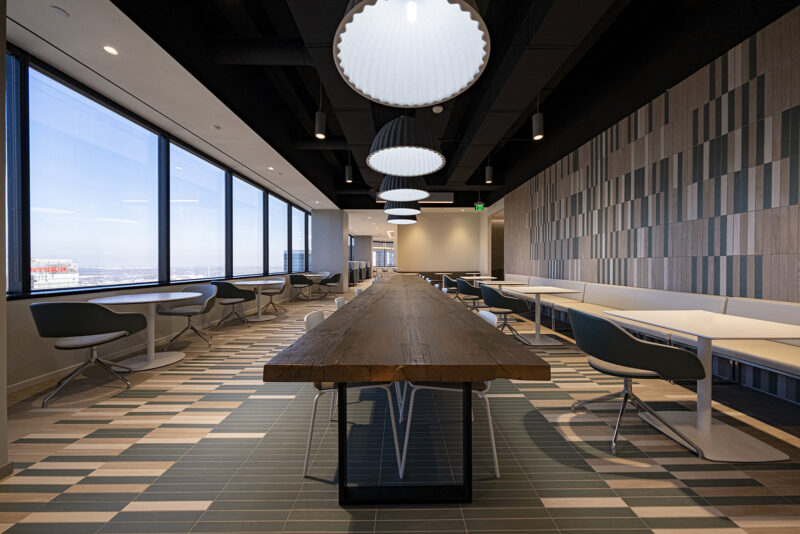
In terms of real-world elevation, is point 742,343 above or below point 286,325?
above

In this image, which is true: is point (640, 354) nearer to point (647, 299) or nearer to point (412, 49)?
point (412, 49)

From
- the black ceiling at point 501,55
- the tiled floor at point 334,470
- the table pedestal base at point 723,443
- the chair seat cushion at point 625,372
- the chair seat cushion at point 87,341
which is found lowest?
the tiled floor at point 334,470

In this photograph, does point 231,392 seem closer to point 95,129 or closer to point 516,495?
point 516,495

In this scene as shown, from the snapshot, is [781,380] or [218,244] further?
[218,244]

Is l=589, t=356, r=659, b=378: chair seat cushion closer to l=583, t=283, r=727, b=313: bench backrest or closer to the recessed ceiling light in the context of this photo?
l=583, t=283, r=727, b=313: bench backrest

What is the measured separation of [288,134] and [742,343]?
21.5 feet

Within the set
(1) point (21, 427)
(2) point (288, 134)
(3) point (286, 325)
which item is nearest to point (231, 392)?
(1) point (21, 427)

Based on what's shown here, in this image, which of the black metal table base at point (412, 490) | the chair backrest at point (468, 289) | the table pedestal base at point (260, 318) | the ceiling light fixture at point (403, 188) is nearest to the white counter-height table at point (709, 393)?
the black metal table base at point (412, 490)

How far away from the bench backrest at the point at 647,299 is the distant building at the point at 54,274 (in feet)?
21.6

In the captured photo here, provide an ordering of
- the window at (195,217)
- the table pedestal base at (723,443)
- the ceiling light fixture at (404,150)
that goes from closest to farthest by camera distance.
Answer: the table pedestal base at (723,443)
the ceiling light fixture at (404,150)
the window at (195,217)

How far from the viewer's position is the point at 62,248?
3586 millimetres

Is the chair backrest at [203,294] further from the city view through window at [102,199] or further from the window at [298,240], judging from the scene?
the window at [298,240]

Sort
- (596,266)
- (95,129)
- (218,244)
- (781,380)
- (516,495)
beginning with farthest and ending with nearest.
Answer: (218,244)
(596,266)
(95,129)
(781,380)
(516,495)

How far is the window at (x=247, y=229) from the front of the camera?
24.5 feet
